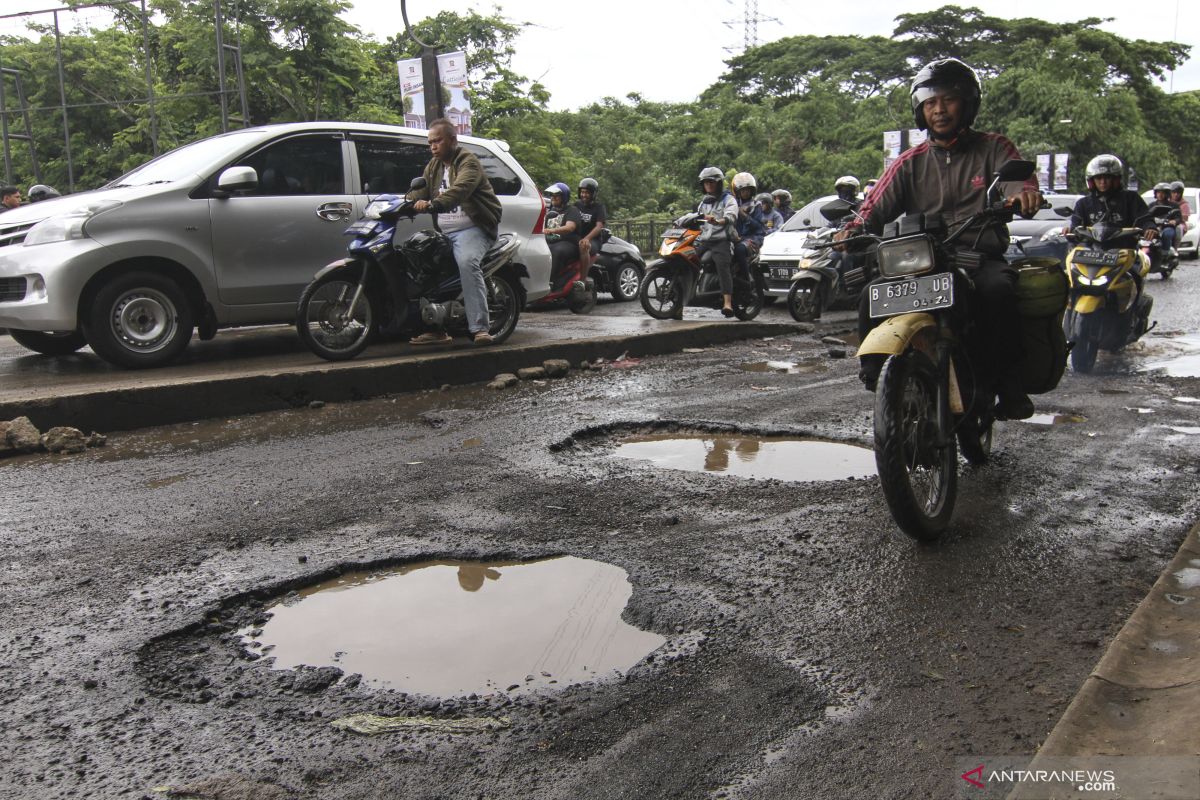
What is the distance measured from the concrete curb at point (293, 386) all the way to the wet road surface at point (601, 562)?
237 millimetres

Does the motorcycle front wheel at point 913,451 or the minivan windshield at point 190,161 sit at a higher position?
the minivan windshield at point 190,161

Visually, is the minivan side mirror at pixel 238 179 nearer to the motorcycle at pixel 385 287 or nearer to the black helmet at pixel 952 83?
the motorcycle at pixel 385 287

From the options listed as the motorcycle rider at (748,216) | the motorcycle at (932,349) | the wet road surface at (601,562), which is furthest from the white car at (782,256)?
the motorcycle at (932,349)

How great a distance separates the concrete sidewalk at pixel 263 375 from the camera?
19.9 ft

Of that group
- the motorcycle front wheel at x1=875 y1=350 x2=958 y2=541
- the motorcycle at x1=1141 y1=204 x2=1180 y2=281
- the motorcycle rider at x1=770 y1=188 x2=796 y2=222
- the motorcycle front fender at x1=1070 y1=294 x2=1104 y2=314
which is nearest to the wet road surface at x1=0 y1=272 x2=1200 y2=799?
the motorcycle front wheel at x1=875 y1=350 x2=958 y2=541

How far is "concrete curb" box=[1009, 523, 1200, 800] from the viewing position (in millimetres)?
2203

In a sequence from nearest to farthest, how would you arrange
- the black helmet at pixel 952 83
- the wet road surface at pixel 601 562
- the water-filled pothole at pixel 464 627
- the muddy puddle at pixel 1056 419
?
the wet road surface at pixel 601 562
the water-filled pothole at pixel 464 627
the black helmet at pixel 952 83
the muddy puddle at pixel 1056 419

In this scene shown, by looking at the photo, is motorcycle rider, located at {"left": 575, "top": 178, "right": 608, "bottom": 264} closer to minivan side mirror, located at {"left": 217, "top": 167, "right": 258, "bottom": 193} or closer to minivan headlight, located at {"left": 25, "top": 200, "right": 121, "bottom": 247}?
minivan side mirror, located at {"left": 217, "top": 167, "right": 258, "bottom": 193}

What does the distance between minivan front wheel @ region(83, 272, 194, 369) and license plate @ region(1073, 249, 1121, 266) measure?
6.75 metres

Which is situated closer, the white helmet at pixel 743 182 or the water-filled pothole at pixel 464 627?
the water-filled pothole at pixel 464 627

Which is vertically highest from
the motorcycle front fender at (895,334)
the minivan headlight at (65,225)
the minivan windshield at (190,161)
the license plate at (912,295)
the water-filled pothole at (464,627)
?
the minivan windshield at (190,161)

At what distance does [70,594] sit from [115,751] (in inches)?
46.5

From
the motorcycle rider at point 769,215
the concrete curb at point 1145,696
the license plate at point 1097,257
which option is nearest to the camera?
the concrete curb at point 1145,696

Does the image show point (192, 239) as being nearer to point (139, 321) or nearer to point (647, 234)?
point (139, 321)
